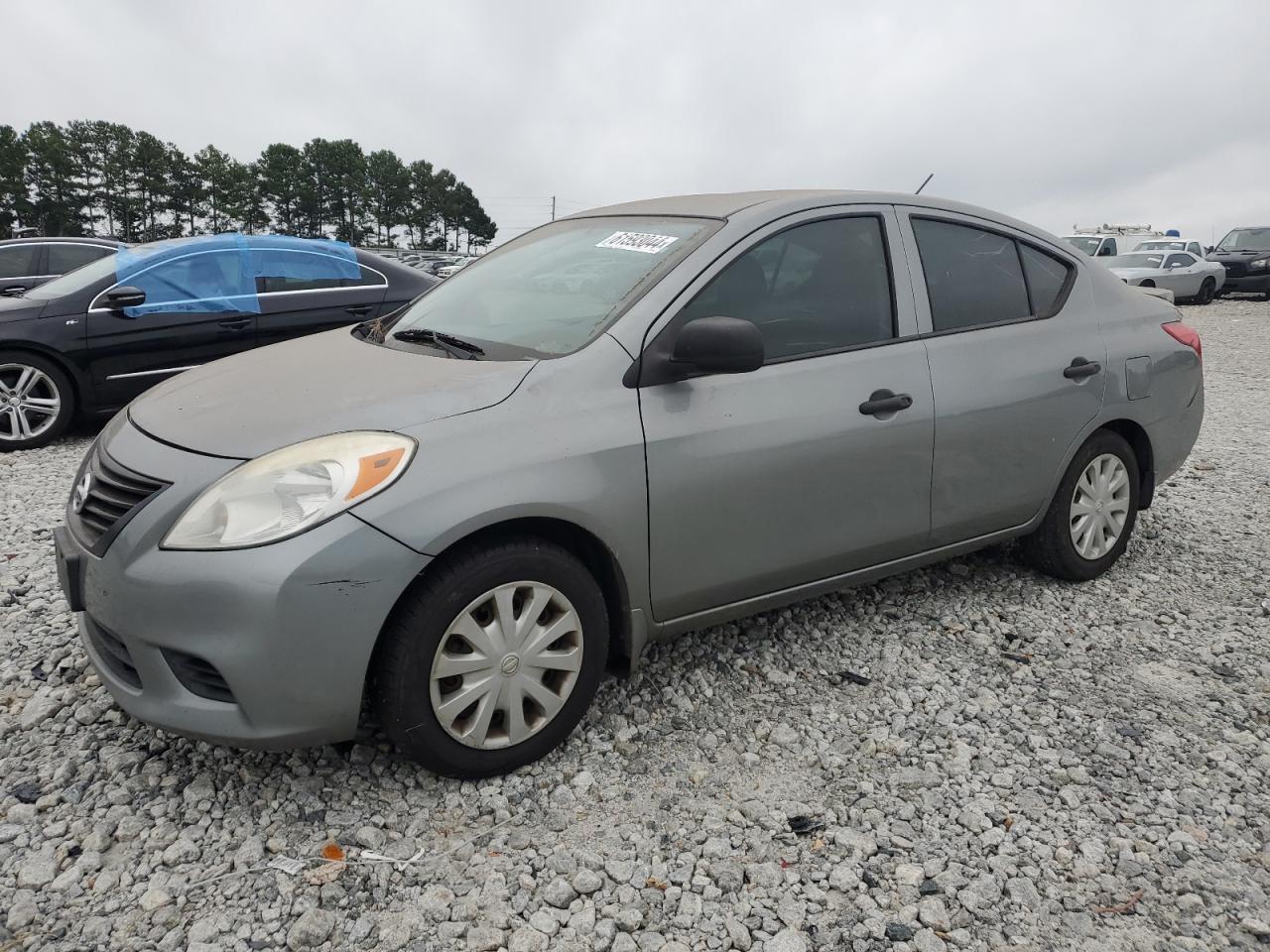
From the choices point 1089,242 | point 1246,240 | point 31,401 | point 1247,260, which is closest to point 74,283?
point 31,401

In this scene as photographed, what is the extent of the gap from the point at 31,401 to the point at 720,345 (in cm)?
589

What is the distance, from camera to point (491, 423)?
8.68ft

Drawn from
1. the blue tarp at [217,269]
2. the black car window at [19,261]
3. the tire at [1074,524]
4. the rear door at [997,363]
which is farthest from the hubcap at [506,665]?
the black car window at [19,261]

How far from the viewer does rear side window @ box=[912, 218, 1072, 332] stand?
3672 mm

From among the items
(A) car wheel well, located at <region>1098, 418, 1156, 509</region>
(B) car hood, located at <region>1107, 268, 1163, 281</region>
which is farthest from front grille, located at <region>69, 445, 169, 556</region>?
(B) car hood, located at <region>1107, 268, 1163, 281</region>

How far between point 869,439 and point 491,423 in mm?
1358

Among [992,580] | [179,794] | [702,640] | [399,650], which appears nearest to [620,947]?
[399,650]

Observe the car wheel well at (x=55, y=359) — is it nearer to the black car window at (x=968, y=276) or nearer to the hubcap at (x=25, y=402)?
the hubcap at (x=25, y=402)

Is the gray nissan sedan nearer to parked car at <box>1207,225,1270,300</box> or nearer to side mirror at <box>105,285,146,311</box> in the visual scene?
side mirror at <box>105,285,146,311</box>

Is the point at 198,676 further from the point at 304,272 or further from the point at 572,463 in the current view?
the point at 304,272

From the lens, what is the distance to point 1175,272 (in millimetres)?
21969

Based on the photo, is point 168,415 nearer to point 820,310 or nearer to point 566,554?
point 566,554

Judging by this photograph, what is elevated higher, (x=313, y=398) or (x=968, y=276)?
(x=968, y=276)

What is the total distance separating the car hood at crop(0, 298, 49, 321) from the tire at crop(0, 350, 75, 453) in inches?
9.2
